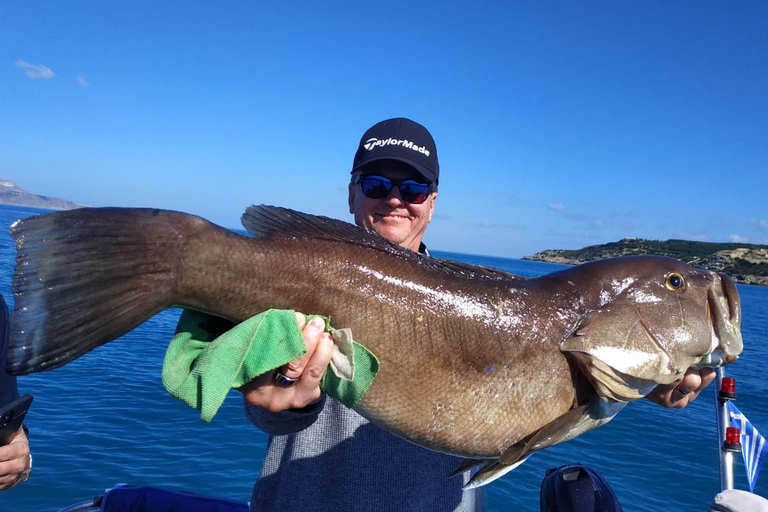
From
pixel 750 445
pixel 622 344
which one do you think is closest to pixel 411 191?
pixel 622 344

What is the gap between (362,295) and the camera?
253 cm

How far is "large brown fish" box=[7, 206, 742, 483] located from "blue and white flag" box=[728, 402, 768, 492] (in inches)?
91.2

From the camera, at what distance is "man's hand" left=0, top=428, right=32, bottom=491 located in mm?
3100

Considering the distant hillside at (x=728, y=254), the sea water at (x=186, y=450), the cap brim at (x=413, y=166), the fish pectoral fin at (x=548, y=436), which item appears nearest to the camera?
the fish pectoral fin at (x=548, y=436)

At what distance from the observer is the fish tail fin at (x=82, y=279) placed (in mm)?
2053

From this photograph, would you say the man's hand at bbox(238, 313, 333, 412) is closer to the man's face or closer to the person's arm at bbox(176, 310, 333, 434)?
the person's arm at bbox(176, 310, 333, 434)

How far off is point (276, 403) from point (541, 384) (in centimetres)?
139

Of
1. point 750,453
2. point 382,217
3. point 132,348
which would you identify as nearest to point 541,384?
point 382,217

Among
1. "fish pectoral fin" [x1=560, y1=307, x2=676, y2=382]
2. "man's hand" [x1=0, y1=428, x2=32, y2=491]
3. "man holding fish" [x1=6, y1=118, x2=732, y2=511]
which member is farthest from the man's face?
"man's hand" [x1=0, y1=428, x2=32, y2=491]

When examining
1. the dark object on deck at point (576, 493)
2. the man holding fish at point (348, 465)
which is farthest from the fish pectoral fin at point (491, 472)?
the dark object on deck at point (576, 493)

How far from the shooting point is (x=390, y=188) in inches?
154

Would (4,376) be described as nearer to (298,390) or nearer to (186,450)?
(298,390)

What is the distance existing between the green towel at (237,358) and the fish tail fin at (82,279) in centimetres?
29

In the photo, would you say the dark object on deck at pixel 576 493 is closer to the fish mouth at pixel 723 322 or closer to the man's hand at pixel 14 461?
the fish mouth at pixel 723 322
